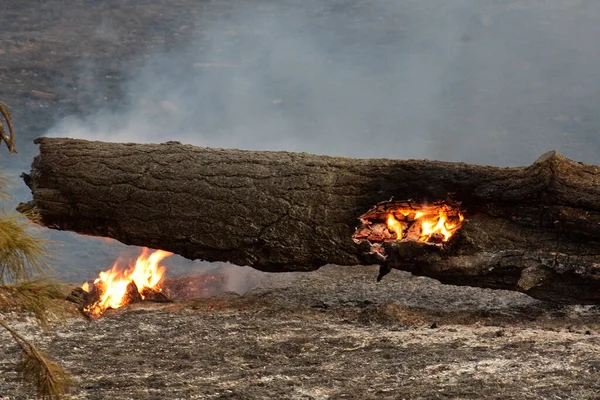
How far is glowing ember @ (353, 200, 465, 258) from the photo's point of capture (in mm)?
6895

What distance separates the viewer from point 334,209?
701 centimetres

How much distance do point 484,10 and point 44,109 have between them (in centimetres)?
826

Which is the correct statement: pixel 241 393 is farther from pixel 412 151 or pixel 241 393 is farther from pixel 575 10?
pixel 575 10

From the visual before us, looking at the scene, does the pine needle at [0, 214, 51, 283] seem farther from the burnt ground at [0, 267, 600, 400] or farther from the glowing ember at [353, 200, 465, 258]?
the glowing ember at [353, 200, 465, 258]

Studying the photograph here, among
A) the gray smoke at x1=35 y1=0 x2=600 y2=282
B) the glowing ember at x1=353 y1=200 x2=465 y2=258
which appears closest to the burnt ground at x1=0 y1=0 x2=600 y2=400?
the glowing ember at x1=353 y1=200 x2=465 y2=258

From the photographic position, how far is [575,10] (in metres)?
16.9

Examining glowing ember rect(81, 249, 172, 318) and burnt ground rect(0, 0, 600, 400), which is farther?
glowing ember rect(81, 249, 172, 318)

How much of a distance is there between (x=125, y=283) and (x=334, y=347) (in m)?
2.34

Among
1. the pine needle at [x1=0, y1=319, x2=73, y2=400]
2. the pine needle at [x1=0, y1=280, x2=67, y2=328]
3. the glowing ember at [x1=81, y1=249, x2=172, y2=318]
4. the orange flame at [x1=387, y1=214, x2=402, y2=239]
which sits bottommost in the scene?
the pine needle at [x1=0, y1=319, x2=73, y2=400]

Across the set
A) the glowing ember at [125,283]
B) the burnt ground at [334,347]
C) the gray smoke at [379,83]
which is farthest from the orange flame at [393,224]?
the gray smoke at [379,83]

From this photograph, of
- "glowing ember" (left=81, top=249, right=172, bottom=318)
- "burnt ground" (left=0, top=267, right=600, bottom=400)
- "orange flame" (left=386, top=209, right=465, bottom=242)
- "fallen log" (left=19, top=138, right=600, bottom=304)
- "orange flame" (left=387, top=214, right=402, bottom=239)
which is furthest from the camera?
"glowing ember" (left=81, top=249, right=172, bottom=318)

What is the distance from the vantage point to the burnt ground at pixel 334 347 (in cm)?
539

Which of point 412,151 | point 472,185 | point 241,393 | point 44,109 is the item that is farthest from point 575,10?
point 241,393

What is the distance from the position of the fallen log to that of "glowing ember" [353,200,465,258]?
0.04 feet
